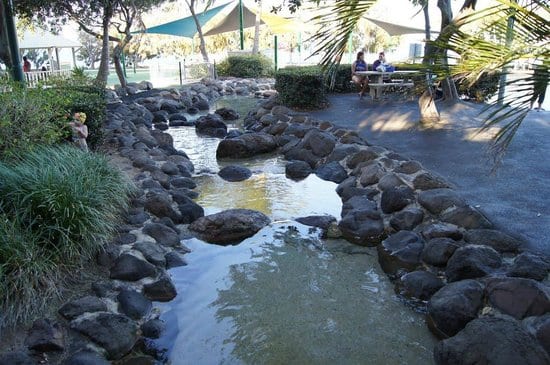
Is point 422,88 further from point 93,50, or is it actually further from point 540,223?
point 93,50

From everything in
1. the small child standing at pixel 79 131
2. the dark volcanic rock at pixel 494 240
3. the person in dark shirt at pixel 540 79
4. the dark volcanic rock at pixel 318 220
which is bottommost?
the dark volcanic rock at pixel 318 220

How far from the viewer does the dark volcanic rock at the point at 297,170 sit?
324 inches

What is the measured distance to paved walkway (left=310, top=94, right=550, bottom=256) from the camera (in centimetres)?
507

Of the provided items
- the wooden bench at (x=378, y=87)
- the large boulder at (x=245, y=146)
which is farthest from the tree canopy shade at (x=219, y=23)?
the large boulder at (x=245, y=146)

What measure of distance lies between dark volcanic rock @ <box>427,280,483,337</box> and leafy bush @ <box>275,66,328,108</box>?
811cm

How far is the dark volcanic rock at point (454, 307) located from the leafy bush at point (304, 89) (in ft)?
26.6

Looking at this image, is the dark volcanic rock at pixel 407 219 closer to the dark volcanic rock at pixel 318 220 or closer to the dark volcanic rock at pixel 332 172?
the dark volcanic rock at pixel 318 220

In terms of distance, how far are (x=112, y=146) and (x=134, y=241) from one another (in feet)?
13.9

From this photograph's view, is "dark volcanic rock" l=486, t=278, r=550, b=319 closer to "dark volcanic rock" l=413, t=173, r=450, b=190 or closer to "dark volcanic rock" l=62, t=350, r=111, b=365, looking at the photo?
"dark volcanic rock" l=413, t=173, r=450, b=190

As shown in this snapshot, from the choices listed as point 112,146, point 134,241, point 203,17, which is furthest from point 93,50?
point 134,241

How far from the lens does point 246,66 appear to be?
2212 cm

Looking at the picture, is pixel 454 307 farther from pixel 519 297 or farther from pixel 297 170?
pixel 297 170

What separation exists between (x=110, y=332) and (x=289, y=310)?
1514 millimetres

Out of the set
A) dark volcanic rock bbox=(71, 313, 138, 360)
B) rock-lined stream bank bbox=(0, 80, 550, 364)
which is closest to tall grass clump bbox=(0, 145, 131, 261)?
rock-lined stream bank bbox=(0, 80, 550, 364)
